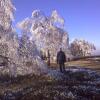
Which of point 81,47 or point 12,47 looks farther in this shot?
point 81,47

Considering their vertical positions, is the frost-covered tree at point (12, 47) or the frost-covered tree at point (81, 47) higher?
the frost-covered tree at point (81, 47)

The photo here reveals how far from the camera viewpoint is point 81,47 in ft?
330

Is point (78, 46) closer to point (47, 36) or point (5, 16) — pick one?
point (47, 36)

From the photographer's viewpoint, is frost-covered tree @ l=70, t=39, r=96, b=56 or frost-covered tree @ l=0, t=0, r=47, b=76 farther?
frost-covered tree @ l=70, t=39, r=96, b=56

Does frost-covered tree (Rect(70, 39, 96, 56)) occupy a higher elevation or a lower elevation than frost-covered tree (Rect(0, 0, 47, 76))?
higher

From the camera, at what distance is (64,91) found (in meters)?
22.1

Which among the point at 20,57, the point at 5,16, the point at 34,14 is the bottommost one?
the point at 20,57

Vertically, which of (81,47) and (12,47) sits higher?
(81,47)

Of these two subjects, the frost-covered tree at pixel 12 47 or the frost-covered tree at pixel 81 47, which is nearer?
the frost-covered tree at pixel 12 47

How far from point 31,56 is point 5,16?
391cm

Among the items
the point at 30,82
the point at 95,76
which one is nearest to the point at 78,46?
the point at 95,76

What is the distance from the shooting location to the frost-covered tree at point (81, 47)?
9944cm

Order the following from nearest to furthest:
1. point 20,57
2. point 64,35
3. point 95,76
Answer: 1. point 20,57
2. point 95,76
3. point 64,35

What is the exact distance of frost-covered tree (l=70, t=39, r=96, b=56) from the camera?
3915 inches
